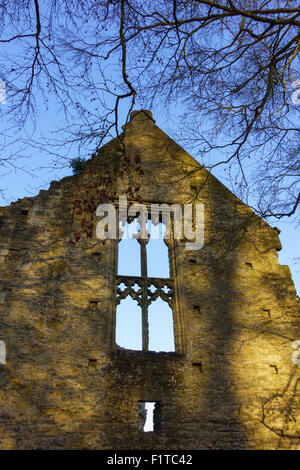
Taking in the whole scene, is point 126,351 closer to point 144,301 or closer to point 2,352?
point 144,301

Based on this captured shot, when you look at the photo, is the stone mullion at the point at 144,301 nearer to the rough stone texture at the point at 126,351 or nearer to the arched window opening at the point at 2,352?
the rough stone texture at the point at 126,351

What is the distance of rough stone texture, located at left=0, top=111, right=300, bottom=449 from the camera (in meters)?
6.70

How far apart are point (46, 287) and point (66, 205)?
1909 millimetres

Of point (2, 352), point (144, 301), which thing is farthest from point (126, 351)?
point (2, 352)

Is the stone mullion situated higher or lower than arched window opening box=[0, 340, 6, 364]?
higher

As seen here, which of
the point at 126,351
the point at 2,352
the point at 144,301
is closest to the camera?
the point at 2,352

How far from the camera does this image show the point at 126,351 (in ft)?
24.6

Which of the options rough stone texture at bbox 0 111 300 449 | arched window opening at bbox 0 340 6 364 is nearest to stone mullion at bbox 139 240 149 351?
rough stone texture at bbox 0 111 300 449

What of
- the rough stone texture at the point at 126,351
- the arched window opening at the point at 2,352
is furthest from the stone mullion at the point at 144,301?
the arched window opening at the point at 2,352

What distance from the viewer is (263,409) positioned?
23.6 feet

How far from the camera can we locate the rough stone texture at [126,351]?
22.0ft

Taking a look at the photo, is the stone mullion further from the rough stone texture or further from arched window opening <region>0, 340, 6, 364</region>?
arched window opening <region>0, 340, 6, 364</region>
